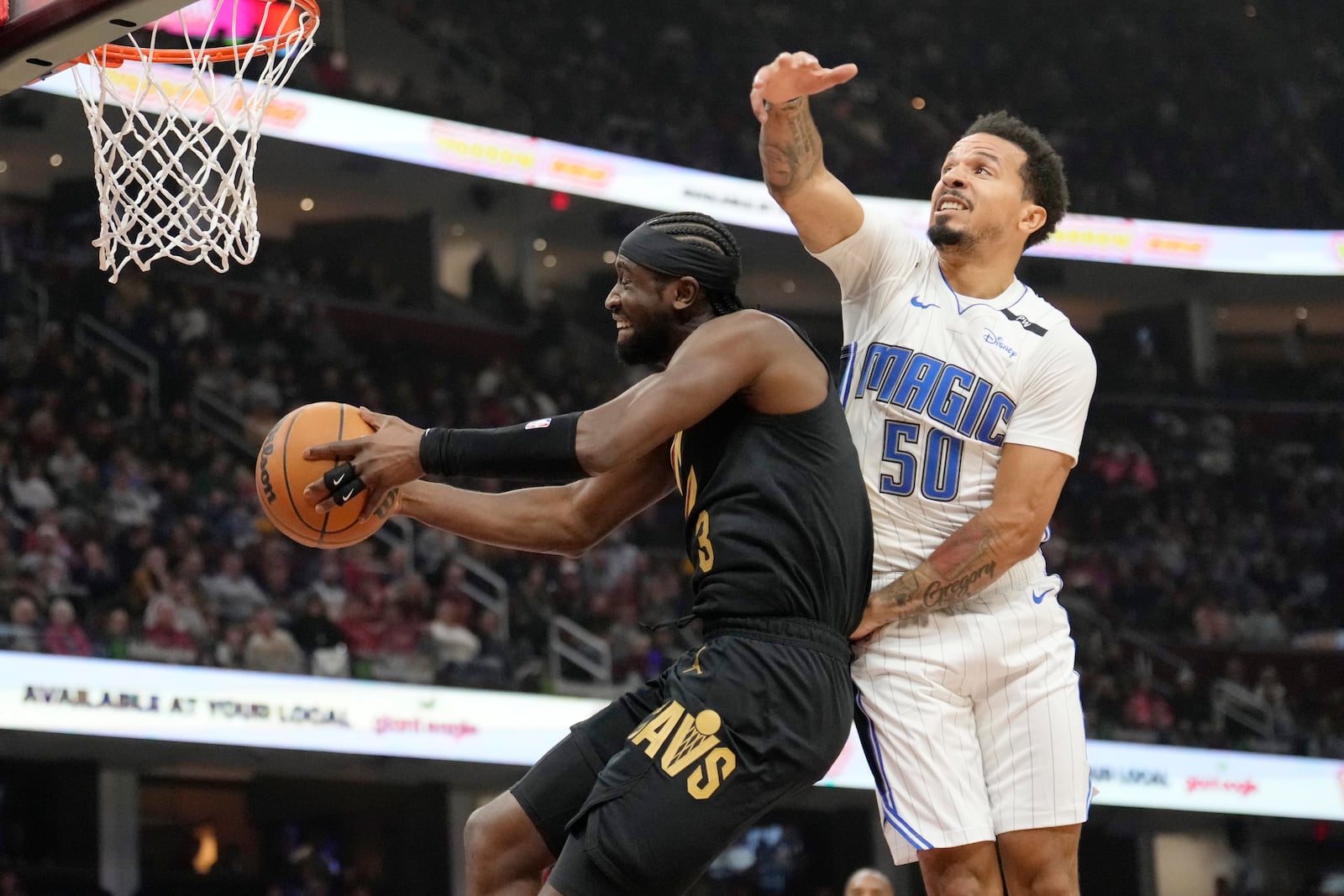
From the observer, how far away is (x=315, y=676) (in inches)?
477

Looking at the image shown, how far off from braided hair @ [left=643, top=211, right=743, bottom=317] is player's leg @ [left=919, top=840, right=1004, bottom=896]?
1.40 m

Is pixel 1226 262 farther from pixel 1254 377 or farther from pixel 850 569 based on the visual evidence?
pixel 850 569

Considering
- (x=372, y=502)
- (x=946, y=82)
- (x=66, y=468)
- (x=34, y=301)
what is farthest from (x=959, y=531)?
(x=946, y=82)

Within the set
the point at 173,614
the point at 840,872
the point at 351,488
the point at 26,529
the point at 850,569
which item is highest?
the point at 26,529

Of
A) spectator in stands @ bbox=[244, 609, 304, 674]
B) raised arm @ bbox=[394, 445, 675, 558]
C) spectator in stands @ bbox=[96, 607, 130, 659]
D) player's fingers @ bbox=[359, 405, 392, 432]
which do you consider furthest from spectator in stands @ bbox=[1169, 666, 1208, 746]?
player's fingers @ bbox=[359, 405, 392, 432]

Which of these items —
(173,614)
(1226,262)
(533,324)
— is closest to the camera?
(173,614)

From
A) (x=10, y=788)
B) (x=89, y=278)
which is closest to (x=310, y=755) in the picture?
(x=10, y=788)

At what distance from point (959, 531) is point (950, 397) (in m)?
0.34

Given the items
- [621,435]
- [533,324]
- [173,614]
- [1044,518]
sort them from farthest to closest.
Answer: [533,324] → [173,614] → [1044,518] → [621,435]

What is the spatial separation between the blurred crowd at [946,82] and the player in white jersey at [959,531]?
15545 millimetres

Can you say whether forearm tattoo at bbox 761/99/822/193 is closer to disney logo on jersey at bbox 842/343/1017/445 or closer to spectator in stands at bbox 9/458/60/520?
disney logo on jersey at bbox 842/343/1017/445

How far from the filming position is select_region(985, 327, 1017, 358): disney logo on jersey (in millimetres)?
4113

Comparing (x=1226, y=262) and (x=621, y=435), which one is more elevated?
(x=1226, y=262)

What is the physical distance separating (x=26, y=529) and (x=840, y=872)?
904 centimetres
